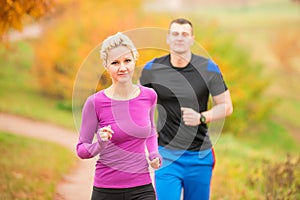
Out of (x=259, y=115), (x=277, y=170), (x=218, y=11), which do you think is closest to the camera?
(x=277, y=170)

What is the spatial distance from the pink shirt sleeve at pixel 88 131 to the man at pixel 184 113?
4.21 feet

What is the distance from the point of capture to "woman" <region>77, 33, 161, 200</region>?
4289mm

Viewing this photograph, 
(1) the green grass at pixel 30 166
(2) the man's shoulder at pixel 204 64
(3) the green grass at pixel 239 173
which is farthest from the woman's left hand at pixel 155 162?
(3) the green grass at pixel 239 173

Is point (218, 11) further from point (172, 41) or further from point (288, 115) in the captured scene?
point (172, 41)

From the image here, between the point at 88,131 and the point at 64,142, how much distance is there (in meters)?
11.6

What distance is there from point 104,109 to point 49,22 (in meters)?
28.6

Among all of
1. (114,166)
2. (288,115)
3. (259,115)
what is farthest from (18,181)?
(288,115)

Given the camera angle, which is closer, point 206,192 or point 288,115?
point 206,192

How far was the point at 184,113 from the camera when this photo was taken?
5.43m

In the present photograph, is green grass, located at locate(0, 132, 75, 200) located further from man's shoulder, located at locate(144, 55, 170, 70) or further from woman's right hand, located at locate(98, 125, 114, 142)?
woman's right hand, located at locate(98, 125, 114, 142)

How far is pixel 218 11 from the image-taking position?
178 feet

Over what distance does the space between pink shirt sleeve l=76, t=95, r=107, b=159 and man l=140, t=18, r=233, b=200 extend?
1.28 m

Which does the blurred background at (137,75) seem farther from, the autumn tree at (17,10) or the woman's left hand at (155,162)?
the woman's left hand at (155,162)

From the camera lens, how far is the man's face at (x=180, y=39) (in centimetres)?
562
